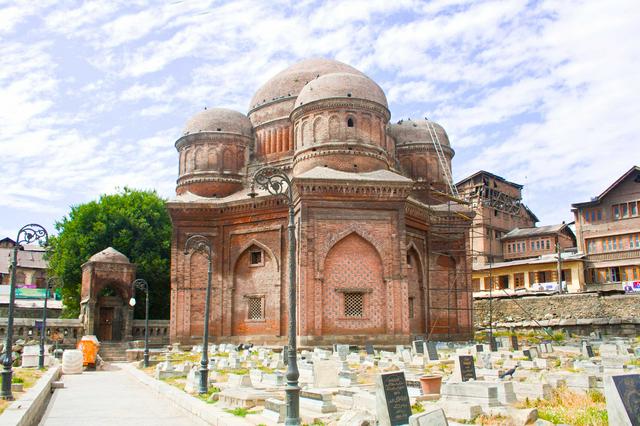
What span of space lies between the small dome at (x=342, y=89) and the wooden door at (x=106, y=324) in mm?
17774

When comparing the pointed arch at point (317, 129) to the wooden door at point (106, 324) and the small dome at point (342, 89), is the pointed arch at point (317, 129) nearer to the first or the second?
the small dome at point (342, 89)

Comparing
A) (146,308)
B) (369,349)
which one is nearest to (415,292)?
(369,349)

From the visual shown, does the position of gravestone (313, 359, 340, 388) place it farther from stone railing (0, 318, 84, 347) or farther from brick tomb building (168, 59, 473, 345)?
stone railing (0, 318, 84, 347)

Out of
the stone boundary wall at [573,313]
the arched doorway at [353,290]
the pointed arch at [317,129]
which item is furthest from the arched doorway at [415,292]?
the stone boundary wall at [573,313]

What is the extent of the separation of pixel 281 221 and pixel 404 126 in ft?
38.6

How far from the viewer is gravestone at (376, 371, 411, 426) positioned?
979 cm

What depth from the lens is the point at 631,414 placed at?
→ 26.1 ft

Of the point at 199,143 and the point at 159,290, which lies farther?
the point at 159,290

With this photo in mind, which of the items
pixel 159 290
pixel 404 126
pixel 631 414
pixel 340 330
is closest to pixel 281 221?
pixel 340 330

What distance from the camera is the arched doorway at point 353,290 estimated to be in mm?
27656

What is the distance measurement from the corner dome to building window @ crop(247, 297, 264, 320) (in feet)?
40.6

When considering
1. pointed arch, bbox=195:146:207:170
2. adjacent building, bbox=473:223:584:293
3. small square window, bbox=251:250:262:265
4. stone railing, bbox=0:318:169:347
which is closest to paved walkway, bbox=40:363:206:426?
small square window, bbox=251:250:262:265

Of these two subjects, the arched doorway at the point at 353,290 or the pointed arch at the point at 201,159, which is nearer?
the arched doorway at the point at 353,290

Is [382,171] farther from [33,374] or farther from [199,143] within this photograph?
[33,374]
